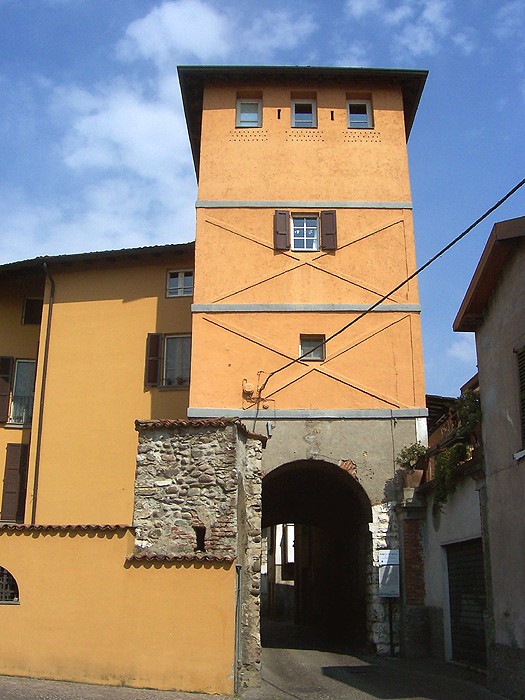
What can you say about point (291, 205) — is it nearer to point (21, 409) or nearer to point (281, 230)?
point (281, 230)

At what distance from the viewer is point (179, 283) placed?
19.7 metres

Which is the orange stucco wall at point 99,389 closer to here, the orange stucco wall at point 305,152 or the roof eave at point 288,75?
the orange stucco wall at point 305,152

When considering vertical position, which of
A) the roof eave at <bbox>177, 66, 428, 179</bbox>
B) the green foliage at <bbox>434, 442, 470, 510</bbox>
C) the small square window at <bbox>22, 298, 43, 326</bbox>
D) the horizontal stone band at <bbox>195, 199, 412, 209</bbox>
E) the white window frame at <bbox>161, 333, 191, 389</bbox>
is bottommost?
the green foliage at <bbox>434, 442, 470, 510</bbox>

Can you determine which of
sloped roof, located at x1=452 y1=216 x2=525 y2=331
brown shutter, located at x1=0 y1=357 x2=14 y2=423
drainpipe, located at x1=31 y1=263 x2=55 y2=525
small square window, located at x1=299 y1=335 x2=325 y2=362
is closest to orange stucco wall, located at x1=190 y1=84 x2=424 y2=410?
small square window, located at x1=299 y1=335 x2=325 y2=362

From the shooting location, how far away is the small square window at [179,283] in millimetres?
19609

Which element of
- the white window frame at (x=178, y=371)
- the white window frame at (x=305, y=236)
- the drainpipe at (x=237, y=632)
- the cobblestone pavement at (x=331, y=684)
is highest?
the white window frame at (x=305, y=236)

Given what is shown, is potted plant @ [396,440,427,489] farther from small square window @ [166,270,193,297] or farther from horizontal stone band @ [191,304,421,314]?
small square window @ [166,270,193,297]

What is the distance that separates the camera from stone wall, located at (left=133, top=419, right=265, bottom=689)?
11.6 m

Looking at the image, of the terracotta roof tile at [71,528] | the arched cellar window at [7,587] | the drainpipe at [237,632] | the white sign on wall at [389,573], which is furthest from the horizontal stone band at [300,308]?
the arched cellar window at [7,587]

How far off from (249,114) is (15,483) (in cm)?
1136

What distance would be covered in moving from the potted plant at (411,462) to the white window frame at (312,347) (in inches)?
111

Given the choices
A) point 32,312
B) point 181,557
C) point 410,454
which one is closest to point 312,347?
point 410,454

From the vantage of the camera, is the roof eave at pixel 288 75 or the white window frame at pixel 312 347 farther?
the roof eave at pixel 288 75

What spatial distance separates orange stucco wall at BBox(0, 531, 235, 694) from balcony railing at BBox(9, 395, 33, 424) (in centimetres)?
884
